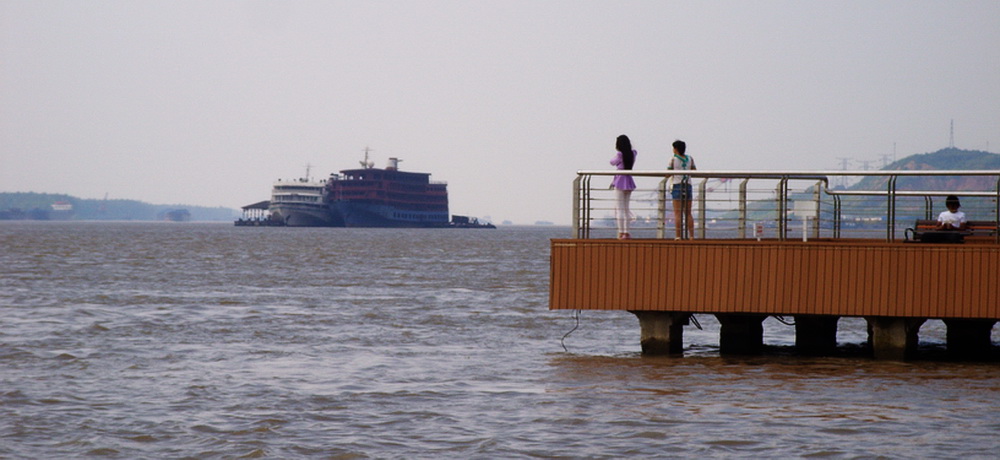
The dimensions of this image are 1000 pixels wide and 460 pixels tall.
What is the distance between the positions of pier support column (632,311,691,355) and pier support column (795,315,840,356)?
2544mm

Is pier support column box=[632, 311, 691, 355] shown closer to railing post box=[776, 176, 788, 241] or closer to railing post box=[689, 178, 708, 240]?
railing post box=[689, 178, 708, 240]

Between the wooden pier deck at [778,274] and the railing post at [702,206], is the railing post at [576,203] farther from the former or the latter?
the railing post at [702,206]

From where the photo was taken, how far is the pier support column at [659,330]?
15.3 m

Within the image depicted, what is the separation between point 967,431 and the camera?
34.3ft

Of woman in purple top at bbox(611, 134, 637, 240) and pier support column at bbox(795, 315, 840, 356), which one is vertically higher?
woman in purple top at bbox(611, 134, 637, 240)

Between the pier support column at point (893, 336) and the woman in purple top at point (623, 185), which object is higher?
the woman in purple top at point (623, 185)

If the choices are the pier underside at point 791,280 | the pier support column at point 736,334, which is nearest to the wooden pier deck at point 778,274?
the pier underside at point 791,280

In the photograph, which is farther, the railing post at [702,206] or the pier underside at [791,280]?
the railing post at [702,206]

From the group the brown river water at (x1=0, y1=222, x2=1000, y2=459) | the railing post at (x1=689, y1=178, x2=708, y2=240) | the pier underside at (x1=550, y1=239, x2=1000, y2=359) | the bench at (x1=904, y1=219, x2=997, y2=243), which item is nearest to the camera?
the brown river water at (x1=0, y1=222, x2=1000, y2=459)

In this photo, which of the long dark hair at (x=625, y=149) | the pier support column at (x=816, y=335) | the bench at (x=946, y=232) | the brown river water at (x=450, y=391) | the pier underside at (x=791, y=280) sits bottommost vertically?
the brown river water at (x=450, y=391)

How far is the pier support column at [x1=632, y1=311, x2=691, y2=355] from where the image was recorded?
603 inches

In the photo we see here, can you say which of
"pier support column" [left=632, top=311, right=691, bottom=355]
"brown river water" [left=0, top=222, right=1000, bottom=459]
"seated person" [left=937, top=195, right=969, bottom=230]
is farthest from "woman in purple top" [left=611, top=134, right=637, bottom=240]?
"seated person" [left=937, top=195, right=969, bottom=230]

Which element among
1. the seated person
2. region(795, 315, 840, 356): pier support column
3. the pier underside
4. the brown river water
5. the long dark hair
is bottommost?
the brown river water

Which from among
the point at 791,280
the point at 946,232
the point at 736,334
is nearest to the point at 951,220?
the point at 946,232
